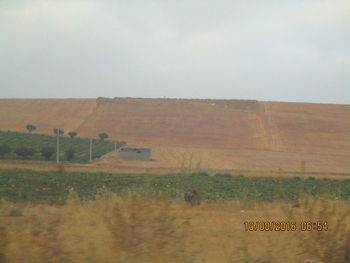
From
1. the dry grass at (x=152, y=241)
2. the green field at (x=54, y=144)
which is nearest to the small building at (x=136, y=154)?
the green field at (x=54, y=144)

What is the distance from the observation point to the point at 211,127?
3076 inches

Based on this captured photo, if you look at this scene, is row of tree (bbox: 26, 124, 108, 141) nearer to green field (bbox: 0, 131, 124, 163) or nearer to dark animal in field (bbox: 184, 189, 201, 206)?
green field (bbox: 0, 131, 124, 163)

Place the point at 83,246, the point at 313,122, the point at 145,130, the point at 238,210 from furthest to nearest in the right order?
1. the point at 313,122
2. the point at 145,130
3. the point at 238,210
4. the point at 83,246

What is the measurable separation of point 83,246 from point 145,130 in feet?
225

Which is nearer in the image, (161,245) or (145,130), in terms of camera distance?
(161,245)

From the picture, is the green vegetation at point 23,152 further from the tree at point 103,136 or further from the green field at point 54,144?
the tree at point 103,136

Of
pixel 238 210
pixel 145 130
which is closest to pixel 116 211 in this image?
pixel 238 210

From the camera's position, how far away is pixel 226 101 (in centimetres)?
10575

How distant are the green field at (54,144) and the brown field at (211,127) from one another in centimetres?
370

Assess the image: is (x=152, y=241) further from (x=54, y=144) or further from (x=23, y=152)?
(x=54, y=144)

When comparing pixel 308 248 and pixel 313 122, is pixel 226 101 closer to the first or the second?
pixel 313 122

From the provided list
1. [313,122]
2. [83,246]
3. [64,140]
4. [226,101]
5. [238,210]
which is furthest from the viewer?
[226,101]
